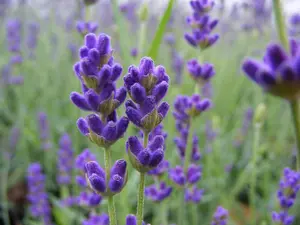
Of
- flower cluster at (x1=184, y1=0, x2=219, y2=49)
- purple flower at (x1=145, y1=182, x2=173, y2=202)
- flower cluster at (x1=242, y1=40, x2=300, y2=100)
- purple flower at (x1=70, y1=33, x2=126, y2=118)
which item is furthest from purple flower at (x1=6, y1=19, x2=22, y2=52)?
flower cluster at (x1=242, y1=40, x2=300, y2=100)

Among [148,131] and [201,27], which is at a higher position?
[201,27]

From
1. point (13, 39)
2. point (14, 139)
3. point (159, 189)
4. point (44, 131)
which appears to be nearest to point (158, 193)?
point (159, 189)

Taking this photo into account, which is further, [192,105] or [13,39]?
[13,39]

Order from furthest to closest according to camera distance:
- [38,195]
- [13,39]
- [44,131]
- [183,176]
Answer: [13,39] → [44,131] → [38,195] → [183,176]

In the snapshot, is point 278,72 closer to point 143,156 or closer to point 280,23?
point 280,23

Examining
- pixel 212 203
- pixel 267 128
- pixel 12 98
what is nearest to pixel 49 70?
pixel 12 98

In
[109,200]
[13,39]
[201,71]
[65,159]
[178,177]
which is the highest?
[13,39]
